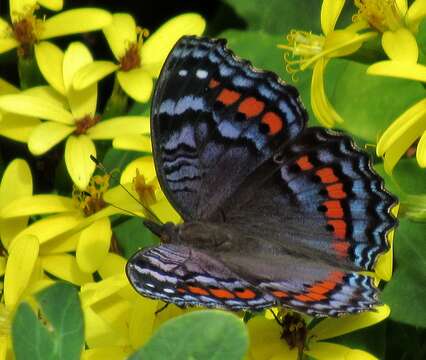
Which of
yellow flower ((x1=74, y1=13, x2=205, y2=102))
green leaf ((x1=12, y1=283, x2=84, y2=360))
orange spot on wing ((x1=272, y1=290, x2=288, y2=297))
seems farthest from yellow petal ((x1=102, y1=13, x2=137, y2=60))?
green leaf ((x1=12, y1=283, x2=84, y2=360))

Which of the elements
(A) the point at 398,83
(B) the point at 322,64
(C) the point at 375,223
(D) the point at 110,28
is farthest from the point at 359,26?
(D) the point at 110,28

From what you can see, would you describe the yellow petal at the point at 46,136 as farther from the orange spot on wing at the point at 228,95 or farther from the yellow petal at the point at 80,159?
the orange spot on wing at the point at 228,95

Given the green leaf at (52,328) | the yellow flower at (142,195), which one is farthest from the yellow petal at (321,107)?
the green leaf at (52,328)

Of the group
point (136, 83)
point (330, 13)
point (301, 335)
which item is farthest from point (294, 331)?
point (136, 83)

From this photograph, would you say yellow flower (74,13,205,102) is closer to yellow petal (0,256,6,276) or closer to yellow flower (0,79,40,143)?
yellow flower (0,79,40,143)

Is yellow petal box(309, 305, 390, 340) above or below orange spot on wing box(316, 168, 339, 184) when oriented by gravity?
below
